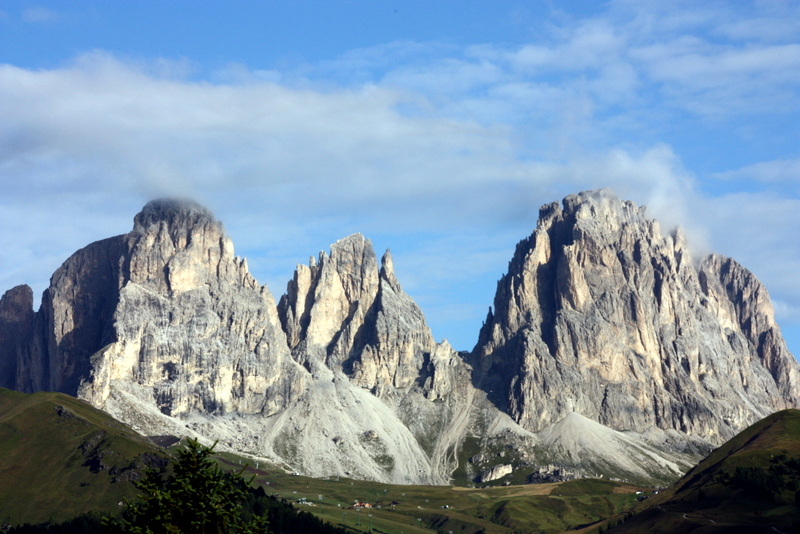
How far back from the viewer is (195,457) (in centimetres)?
6875

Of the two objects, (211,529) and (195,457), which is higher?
(195,457)

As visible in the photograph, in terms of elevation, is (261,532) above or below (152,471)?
below

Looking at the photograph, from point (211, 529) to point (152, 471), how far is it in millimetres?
6485

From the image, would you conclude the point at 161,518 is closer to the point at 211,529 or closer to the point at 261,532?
the point at 211,529

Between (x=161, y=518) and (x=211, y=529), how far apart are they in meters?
3.55

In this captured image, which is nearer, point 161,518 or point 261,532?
point 161,518

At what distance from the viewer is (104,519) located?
66.9m

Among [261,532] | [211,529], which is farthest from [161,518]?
[261,532]

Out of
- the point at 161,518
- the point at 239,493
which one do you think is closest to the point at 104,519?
the point at 161,518

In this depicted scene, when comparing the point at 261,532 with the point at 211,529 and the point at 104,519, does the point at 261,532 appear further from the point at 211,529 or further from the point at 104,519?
the point at 104,519

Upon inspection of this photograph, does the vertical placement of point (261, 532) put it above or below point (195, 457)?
below

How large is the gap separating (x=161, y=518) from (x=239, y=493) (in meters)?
5.62

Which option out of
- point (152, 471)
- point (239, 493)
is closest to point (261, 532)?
point (239, 493)

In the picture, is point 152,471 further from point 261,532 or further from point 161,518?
point 261,532
